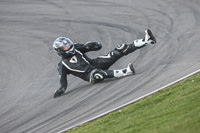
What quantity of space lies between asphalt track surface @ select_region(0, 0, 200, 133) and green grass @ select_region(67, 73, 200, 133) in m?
1.05

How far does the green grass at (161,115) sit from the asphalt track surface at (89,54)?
1049 millimetres

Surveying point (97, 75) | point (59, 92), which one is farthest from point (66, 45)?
point (59, 92)

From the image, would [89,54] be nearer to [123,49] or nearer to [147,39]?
[123,49]

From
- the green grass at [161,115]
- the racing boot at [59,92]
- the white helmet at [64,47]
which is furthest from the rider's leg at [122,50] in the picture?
the green grass at [161,115]

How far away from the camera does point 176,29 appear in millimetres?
18094

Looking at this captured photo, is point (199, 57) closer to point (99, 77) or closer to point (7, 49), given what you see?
point (99, 77)

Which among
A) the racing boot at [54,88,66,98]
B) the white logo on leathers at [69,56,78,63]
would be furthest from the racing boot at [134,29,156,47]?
the racing boot at [54,88,66,98]

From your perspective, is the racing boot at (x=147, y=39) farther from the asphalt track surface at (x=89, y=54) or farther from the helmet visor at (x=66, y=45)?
the helmet visor at (x=66, y=45)

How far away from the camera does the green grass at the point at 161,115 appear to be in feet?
27.9

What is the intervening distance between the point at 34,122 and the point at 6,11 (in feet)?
47.1

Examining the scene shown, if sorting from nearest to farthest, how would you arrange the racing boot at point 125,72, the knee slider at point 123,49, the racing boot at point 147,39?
the racing boot at point 147,39
the racing boot at point 125,72
the knee slider at point 123,49

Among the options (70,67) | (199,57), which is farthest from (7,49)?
(199,57)

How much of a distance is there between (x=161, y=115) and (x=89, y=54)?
975 centimetres

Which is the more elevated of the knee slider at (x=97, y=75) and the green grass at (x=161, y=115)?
the green grass at (x=161, y=115)
